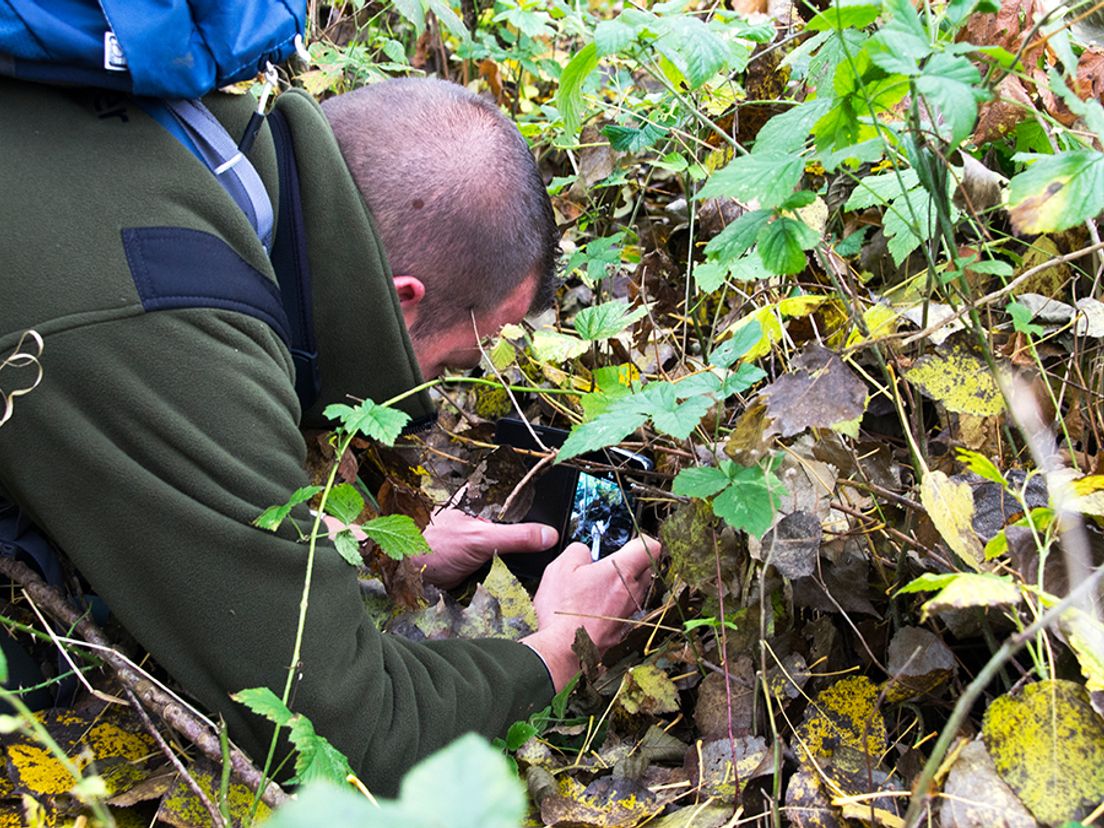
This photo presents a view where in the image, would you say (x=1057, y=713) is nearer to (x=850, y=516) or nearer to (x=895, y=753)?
(x=895, y=753)

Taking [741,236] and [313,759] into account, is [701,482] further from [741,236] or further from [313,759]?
[313,759]

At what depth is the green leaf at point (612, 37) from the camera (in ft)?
5.12

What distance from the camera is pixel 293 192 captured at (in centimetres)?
178

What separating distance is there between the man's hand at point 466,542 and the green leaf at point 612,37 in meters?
1.09

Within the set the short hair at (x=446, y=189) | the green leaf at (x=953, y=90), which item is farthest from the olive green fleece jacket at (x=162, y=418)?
the green leaf at (x=953, y=90)

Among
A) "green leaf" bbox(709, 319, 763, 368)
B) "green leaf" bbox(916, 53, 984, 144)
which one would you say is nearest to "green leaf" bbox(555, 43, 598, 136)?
"green leaf" bbox(709, 319, 763, 368)

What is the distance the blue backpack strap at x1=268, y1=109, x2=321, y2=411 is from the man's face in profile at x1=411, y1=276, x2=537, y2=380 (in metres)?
0.33

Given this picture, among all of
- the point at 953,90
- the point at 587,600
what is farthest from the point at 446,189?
the point at 953,90

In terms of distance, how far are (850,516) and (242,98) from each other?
1.24m

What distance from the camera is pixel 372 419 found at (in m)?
1.54

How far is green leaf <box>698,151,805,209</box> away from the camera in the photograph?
4.25 feet

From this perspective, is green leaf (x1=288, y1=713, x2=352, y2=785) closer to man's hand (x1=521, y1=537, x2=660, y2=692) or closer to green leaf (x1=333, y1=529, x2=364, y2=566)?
green leaf (x1=333, y1=529, x2=364, y2=566)

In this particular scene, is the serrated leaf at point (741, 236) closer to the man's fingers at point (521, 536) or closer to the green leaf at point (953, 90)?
the green leaf at point (953, 90)

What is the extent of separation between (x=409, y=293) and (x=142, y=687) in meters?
0.86
